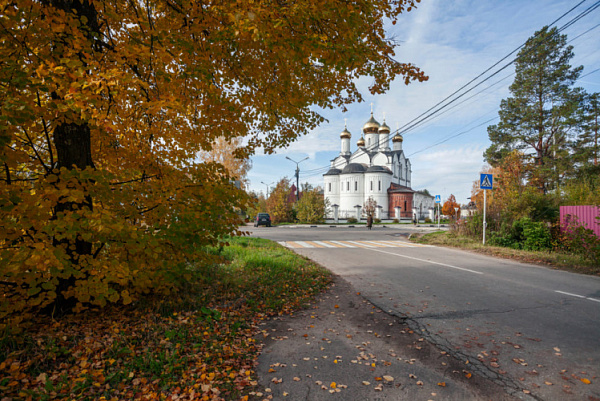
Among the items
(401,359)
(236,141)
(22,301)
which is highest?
(236,141)

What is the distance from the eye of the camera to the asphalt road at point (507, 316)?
3.12 metres

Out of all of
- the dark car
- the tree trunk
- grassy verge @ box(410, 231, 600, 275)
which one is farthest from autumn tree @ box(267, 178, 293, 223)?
the tree trunk

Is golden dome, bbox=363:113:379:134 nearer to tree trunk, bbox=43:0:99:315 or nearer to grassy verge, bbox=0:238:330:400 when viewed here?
grassy verge, bbox=0:238:330:400

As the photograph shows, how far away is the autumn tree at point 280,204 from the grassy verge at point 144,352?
3501 cm

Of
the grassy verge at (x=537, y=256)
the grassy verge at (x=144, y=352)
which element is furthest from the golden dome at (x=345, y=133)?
the grassy verge at (x=144, y=352)

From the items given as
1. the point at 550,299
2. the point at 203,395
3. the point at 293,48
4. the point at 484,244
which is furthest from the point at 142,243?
the point at 484,244

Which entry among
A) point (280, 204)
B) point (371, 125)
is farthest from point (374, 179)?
point (280, 204)

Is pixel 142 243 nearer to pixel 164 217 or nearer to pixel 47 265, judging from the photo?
Answer: pixel 164 217

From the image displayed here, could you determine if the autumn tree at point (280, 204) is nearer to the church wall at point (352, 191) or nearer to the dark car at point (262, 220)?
the dark car at point (262, 220)

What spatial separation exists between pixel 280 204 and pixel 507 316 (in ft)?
118

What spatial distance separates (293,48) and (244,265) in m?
5.29

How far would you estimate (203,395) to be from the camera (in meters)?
2.69

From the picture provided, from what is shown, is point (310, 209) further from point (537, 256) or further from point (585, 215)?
point (585, 215)

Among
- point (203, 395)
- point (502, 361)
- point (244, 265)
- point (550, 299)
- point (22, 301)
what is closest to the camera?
point (203, 395)
